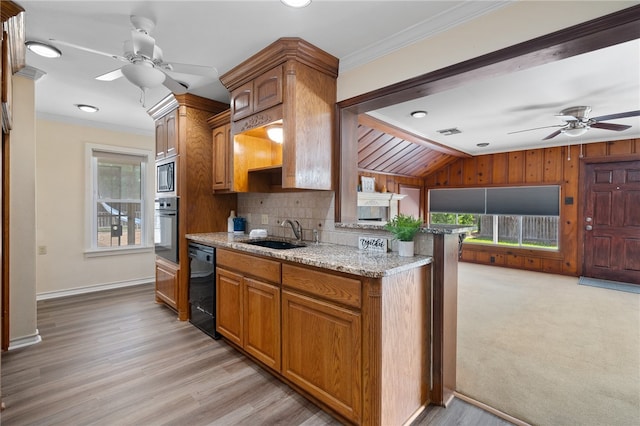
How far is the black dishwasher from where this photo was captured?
2945mm

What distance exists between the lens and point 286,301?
83.3 inches

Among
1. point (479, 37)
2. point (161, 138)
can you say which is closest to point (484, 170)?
point (479, 37)

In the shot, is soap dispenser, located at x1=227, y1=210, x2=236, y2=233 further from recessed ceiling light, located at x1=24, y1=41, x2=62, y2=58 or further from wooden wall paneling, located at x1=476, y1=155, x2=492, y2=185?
wooden wall paneling, located at x1=476, y1=155, x2=492, y2=185

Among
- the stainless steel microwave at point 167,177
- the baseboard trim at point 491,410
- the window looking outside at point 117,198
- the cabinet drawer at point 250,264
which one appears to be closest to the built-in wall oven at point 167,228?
the stainless steel microwave at point 167,177

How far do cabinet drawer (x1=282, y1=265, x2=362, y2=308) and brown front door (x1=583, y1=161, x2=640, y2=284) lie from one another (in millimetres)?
6146

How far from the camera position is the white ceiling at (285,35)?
6.36ft

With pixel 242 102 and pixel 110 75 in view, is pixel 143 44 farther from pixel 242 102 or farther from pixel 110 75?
pixel 242 102

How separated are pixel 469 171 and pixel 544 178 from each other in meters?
1.44

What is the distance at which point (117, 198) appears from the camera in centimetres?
475

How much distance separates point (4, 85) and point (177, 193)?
169cm

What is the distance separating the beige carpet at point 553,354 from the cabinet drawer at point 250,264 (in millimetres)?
1597

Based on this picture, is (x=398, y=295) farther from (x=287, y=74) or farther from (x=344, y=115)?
(x=287, y=74)

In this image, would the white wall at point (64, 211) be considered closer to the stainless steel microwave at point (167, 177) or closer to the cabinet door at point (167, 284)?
the cabinet door at point (167, 284)

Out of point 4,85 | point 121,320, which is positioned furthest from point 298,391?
point 4,85
